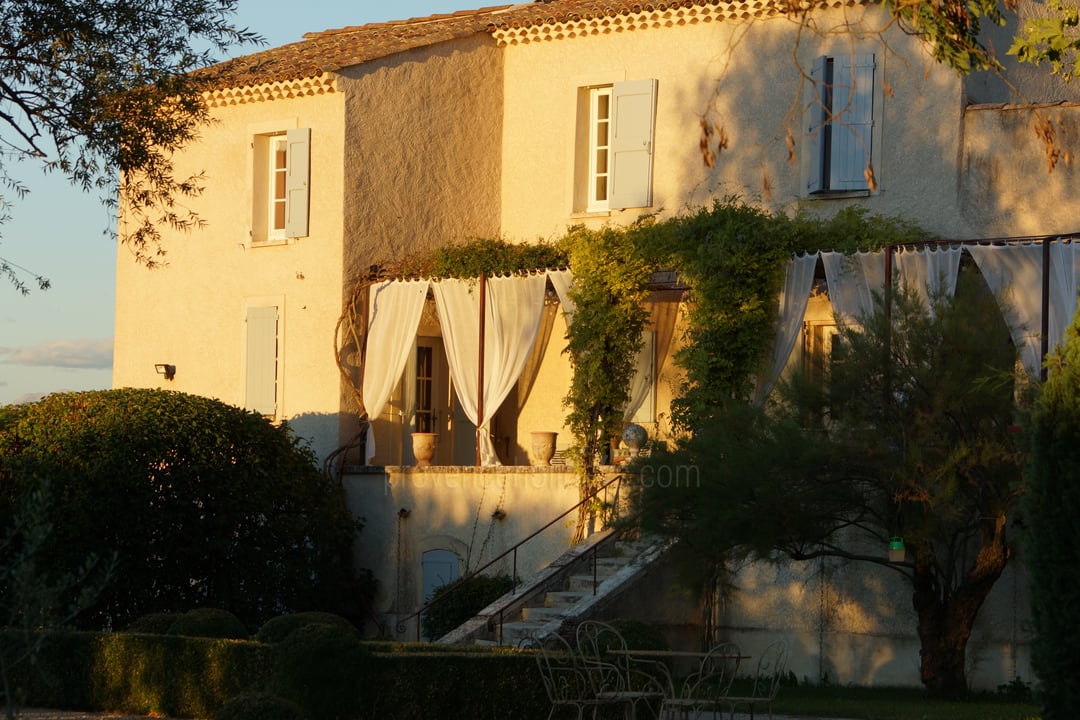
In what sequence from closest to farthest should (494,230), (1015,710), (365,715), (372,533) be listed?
(365,715) < (1015,710) < (372,533) < (494,230)

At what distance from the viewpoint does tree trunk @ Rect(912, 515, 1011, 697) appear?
15164 mm

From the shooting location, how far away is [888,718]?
45.1 feet

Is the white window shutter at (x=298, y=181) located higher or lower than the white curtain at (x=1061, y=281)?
higher

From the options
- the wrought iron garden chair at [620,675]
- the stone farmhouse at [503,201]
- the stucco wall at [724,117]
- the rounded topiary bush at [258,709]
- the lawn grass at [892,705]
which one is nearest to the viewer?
the rounded topiary bush at [258,709]

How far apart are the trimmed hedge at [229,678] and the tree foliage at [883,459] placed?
8.60 ft

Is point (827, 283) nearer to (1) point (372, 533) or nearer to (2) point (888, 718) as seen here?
(2) point (888, 718)

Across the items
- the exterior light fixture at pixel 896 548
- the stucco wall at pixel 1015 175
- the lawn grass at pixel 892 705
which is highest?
the stucco wall at pixel 1015 175

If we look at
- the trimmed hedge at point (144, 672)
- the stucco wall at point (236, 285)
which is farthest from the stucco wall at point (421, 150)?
the trimmed hedge at point (144, 672)

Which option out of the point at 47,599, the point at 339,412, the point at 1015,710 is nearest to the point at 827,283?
the point at 1015,710

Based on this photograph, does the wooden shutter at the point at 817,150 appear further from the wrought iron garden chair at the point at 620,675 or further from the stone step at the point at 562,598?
the wrought iron garden chair at the point at 620,675

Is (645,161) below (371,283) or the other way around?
the other way around

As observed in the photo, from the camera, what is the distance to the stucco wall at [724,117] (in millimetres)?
18453

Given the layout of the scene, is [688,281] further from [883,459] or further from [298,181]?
[298,181]

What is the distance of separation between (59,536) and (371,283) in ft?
18.9
